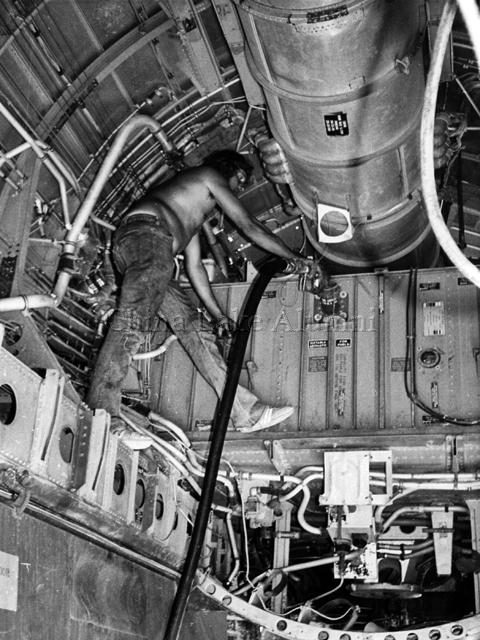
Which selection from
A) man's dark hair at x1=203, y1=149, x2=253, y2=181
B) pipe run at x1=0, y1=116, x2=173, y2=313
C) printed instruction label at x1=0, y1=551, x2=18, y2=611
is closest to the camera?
printed instruction label at x1=0, y1=551, x2=18, y2=611

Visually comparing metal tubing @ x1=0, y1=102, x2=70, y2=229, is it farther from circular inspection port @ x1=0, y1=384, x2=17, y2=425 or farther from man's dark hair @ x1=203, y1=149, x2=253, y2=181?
circular inspection port @ x1=0, y1=384, x2=17, y2=425

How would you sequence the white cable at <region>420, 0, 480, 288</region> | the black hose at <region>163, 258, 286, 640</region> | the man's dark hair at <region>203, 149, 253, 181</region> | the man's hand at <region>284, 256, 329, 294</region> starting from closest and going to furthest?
the white cable at <region>420, 0, 480, 288</region>, the black hose at <region>163, 258, 286, 640</region>, the man's hand at <region>284, 256, 329, 294</region>, the man's dark hair at <region>203, 149, 253, 181</region>

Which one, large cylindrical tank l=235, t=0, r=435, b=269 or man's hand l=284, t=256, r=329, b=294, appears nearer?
large cylindrical tank l=235, t=0, r=435, b=269

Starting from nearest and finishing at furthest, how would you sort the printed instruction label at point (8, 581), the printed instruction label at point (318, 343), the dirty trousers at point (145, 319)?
the printed instruction label at point (8, 581)
the dirty trousers at point (145, 319)
the printed instruction label at point (318, 343)

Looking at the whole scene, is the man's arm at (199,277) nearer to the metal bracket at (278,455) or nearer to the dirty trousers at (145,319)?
the dirty trousers at (145,319)

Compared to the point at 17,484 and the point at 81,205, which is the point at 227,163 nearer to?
the point at 81,205

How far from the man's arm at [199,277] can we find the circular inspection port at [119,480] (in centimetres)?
161

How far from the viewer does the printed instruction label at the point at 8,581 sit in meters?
3.20

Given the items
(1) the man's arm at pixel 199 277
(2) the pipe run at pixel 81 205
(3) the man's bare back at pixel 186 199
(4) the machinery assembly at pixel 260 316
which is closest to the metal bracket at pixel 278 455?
(4) the machinery assembly at pixel 260 316

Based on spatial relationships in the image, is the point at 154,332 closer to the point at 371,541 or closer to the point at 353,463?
the point at 353,463

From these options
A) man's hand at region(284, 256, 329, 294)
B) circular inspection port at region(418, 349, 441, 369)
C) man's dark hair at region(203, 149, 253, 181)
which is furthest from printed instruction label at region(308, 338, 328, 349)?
man's dark hair at region(203, 149, 253, 181)

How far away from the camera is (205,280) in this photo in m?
5.73

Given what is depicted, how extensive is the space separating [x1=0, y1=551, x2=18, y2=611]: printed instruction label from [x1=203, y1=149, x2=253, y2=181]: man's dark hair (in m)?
3.11

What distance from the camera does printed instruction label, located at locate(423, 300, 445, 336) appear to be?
5.18 meters
